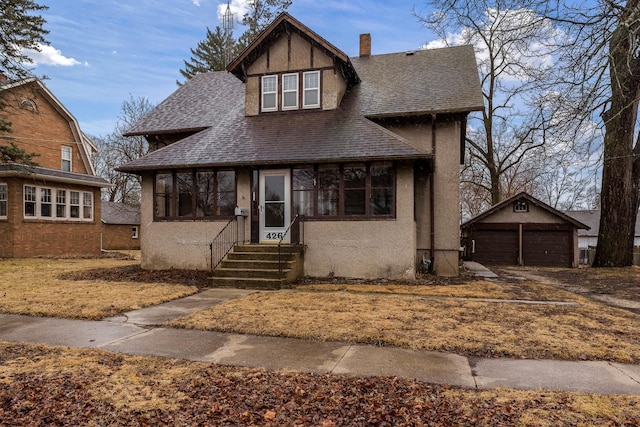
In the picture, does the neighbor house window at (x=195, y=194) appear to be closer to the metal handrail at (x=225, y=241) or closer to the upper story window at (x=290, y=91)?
the metal handrail at (x=225, y=241)

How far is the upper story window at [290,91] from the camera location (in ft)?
46.1

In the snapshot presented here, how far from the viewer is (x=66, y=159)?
22766 mm

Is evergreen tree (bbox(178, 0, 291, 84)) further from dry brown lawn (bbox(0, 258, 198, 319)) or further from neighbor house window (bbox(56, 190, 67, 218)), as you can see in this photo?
dry brown lawn (bbox(0, 258, 198, 319))

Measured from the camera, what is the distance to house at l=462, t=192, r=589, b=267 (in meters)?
21.3

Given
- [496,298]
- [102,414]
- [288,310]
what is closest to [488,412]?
[102,414]

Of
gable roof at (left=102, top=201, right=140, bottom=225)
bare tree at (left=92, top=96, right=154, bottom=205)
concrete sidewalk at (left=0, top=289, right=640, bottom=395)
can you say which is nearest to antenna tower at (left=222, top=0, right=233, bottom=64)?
bare tree at (left=92, top=96, right=154, bottom=205)

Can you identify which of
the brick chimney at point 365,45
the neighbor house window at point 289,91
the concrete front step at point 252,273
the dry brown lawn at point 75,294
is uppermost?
the brick chimney at point 365,45

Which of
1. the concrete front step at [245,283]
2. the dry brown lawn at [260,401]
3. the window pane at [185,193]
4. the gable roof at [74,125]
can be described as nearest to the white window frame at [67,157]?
the gable roof at [74,125]

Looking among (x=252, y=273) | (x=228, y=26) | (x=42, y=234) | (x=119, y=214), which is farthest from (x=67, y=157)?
(x=252, y=273)

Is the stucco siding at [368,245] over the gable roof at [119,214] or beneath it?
beneath

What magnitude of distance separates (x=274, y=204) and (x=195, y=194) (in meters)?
2.62

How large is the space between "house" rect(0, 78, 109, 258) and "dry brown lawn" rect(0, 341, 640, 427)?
16711 millimetres

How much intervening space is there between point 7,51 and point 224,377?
1878cm

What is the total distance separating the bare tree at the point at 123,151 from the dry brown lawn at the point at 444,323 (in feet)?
96.3
